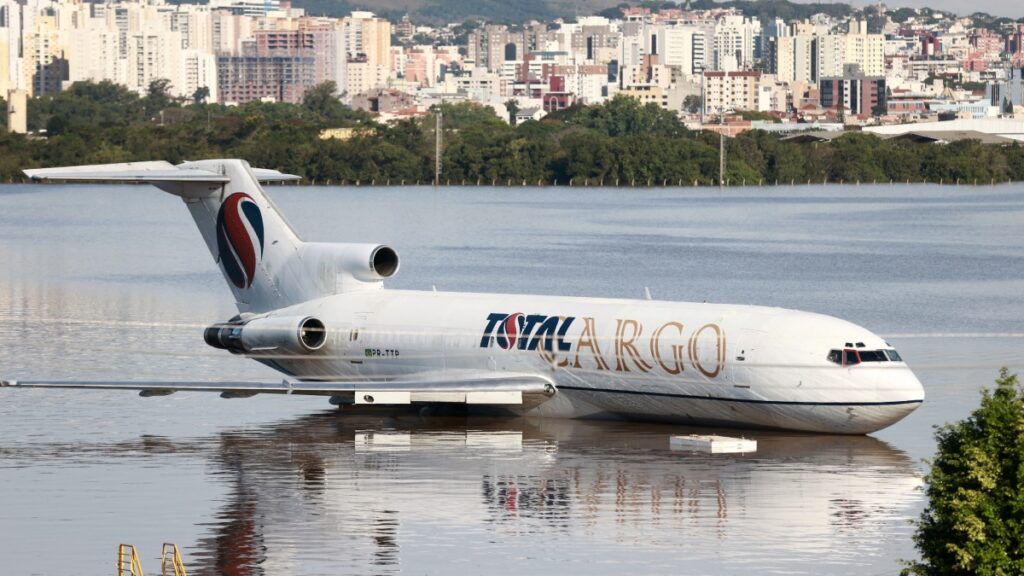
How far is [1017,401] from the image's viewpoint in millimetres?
22312

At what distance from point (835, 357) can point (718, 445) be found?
117 inches

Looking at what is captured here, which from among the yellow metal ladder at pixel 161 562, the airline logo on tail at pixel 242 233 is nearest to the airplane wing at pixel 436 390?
the airline logo on tail at pixel 242 233

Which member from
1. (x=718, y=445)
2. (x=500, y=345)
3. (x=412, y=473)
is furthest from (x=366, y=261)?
(x=718, y=445)

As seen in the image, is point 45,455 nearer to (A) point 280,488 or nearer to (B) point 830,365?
(A) point 280,488

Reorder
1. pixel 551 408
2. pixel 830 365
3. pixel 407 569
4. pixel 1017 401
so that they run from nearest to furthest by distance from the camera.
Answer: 1. pixel 1017 401
2. pixel 407 569
3. pixel 830 365
4. pixel 551 408

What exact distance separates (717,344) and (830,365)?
2.39 meters

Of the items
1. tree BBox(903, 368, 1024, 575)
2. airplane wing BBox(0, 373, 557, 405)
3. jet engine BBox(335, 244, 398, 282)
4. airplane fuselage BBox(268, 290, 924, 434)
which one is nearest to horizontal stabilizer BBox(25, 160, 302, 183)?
jet engine BBox(335, 244, 398, 282)

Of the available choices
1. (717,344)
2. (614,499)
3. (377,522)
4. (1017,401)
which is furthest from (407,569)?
(717,344)

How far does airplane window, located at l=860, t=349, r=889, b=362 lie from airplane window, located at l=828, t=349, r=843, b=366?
43 centimetres

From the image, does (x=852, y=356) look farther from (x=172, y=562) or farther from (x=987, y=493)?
(x=987, y=493)

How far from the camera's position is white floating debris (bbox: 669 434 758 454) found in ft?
134

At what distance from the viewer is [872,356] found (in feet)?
134

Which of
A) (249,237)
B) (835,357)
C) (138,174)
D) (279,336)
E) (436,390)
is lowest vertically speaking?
(436,390)

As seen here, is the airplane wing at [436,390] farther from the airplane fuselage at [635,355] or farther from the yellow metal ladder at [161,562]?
the yellow metal ladder at [161,562]
